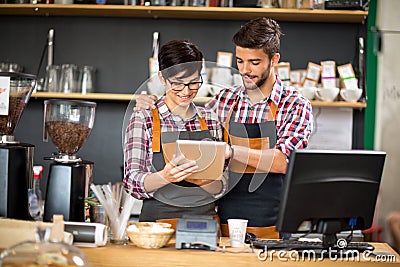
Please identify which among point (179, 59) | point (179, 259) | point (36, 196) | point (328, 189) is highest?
point (179, 59)

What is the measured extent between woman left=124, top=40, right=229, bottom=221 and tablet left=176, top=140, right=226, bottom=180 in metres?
0.09

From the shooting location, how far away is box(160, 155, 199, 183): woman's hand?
94.5 inches

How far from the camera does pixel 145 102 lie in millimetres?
2621

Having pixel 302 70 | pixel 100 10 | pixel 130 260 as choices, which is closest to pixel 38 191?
pixel 100 10

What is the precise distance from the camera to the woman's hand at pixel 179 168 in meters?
2.40

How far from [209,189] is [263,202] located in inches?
12.1

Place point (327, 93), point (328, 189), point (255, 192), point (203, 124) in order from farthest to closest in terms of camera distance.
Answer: point (327, 93) → point (255, 192) → point (203, 124) → point (328, 189)

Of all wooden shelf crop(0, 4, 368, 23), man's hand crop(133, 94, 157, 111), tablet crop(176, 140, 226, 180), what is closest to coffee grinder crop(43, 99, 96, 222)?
man's hand crop(133, 94, 157, 111)

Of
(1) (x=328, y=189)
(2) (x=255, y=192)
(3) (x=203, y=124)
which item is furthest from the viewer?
(2) (x=255, y=192)

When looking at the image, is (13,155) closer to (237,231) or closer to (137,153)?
(137,153)

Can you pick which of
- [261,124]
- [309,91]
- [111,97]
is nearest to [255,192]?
[261,124]

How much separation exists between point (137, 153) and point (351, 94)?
1.70m

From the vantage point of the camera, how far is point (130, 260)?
2115mm

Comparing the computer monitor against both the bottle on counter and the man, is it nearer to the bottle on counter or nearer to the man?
the man
